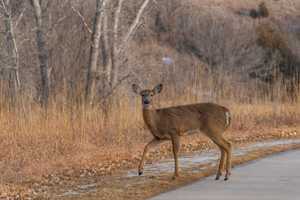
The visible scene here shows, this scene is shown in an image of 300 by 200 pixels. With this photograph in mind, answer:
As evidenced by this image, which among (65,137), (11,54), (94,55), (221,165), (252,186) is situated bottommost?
(252,186)

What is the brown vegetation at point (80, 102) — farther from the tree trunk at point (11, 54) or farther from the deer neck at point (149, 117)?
the deer neck at point (149, 117)

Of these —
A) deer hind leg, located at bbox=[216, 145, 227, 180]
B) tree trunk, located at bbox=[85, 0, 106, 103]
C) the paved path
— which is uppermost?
tree trunk, located at bbox=[85, 0, 106, 103]

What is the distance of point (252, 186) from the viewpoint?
430 inches

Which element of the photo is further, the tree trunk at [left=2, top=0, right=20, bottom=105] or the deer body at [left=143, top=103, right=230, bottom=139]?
the tree trunk at [left=2, top=0, right=20, bottom=105]

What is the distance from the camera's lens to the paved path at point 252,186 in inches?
397

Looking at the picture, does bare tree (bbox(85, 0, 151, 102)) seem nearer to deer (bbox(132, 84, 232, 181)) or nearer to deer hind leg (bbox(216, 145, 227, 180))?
deer (bbox(132, 84, 232, 181))

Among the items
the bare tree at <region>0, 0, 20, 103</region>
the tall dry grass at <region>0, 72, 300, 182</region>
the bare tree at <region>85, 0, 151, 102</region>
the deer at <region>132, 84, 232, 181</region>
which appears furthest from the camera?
the bare tree at <region>85, 0, 151, 102</region>

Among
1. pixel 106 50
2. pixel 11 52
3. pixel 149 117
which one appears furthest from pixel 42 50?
pixel 149 117

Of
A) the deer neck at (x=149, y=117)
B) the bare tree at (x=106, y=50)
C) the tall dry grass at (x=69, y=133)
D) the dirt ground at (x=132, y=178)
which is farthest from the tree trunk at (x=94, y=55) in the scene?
the deer neck at (x=149, y=117)

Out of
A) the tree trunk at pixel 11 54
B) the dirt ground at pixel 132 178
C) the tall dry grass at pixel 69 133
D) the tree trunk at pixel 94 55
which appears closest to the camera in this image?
the dirt ground at pixel 132 178

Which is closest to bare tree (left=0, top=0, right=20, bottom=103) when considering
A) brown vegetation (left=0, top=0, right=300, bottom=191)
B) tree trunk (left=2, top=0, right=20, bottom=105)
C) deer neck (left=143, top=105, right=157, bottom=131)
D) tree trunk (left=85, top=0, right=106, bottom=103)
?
tree trunk (left=2, top=0, right=20, bottom=105)

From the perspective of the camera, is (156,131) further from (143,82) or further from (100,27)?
(143,82)

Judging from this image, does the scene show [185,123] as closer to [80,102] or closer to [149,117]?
[149,117]

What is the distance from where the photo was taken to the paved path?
1009 centimetres
